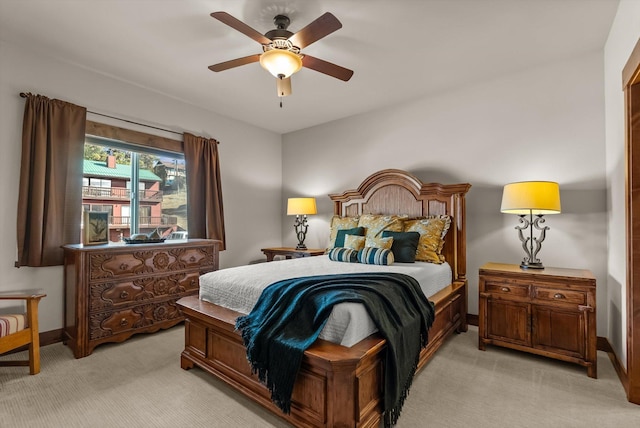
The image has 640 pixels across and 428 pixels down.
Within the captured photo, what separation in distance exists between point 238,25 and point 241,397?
2.57 m

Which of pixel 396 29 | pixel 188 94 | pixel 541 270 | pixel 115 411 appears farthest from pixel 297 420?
pixel 188 94

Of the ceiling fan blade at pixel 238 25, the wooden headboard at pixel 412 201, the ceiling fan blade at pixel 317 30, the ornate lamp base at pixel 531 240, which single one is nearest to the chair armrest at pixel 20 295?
the ceiling fan blade at pixel 238 25

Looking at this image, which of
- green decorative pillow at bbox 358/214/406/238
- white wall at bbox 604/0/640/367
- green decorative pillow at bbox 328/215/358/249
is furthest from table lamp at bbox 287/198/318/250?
white wall at bbox 604/0/640/367

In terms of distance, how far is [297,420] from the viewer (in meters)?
1.78

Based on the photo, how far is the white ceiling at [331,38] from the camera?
238cm

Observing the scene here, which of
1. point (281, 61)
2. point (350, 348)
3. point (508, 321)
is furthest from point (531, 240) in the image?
point (281, 61)

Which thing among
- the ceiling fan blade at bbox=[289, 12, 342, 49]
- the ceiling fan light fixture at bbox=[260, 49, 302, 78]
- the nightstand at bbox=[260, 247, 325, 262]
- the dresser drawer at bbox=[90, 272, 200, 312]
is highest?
the ceiling fan blade at bbox=[289, 12, 342, 49]

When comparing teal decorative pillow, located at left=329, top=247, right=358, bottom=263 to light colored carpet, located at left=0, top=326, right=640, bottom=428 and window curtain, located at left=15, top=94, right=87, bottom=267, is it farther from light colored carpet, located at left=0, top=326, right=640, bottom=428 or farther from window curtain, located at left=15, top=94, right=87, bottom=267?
window curtain, located at left=15, top=94, right=87, bottom=267

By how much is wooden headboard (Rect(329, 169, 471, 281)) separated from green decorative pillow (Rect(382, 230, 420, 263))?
50cm

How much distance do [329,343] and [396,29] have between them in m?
2.53

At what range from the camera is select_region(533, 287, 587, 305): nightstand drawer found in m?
2.52

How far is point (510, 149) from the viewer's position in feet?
11.3

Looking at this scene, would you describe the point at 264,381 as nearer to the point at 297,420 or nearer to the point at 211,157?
the point at 297,420

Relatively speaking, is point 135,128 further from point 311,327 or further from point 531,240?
point 531,240
